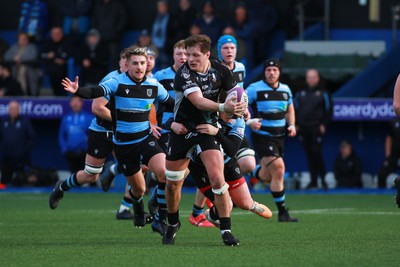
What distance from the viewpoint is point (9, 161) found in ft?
78.2

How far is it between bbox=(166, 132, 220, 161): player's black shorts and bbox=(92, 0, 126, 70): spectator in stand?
14.5 meters

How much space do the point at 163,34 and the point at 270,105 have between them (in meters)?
9.76

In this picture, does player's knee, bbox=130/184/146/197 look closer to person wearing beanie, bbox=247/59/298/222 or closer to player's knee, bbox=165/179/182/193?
player's knee, bbox=165/179/182/193

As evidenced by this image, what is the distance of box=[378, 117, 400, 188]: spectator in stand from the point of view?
877 inches

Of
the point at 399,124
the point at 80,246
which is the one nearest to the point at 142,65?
the point at 80,246

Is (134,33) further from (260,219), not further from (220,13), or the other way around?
(260,219)

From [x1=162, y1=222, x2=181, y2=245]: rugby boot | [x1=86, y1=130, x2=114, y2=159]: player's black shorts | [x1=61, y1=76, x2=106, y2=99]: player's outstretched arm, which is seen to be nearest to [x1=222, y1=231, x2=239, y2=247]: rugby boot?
[x1=162, y1=222, x2=181, y2=245]: rugby boot

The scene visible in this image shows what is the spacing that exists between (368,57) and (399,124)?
2.40m

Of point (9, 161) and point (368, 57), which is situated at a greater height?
point (368, 57)

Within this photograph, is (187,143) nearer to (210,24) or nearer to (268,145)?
(268,145)

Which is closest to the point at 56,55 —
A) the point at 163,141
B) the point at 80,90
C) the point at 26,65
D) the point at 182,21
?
the point at 26,65

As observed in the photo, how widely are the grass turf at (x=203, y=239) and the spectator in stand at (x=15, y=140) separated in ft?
18.1

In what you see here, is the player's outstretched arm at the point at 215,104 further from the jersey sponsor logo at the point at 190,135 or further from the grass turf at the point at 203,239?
the grass turf at the point at 203,239

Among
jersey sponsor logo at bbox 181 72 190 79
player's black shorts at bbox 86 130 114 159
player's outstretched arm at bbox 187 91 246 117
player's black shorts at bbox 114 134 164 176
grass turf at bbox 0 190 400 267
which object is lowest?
grass turf at bbox 0 190 400 267
